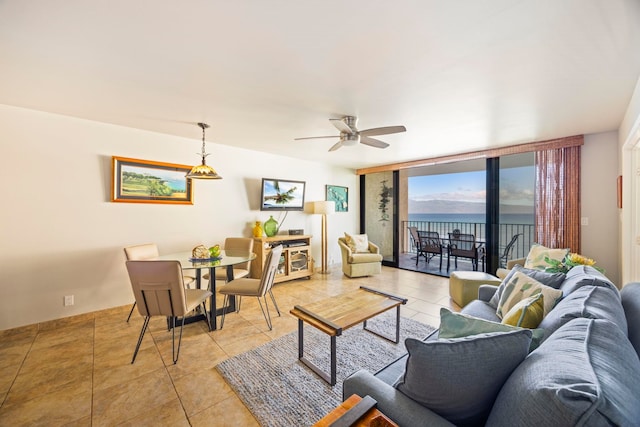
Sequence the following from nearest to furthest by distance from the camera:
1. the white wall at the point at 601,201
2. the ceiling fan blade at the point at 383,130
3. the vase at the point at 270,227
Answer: the ceiling fan blade at the point at 383,130
the white wall at the point at 601,201
the vase at the point at 270,227

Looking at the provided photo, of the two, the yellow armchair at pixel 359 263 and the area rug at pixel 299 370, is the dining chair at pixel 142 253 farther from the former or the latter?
the yellow armchair at pixel 359 263

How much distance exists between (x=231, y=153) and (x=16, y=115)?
7.62ft

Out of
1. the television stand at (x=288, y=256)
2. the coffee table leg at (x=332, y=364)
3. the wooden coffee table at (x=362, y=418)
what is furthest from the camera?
the television stand at (x=288, y=256)

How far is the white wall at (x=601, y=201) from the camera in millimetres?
3305

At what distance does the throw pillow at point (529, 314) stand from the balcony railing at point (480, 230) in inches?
141

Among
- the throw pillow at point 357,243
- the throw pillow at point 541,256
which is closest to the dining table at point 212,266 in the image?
the throw pillow at point 357,243

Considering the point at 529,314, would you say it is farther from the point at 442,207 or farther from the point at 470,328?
the point at 442,207

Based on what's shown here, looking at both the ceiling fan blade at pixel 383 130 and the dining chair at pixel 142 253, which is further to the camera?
the dining chair at pixel 142 253

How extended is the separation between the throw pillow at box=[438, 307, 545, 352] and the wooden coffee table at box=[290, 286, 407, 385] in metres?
0.83

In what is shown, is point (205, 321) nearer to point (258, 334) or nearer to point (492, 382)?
point (258, 334)

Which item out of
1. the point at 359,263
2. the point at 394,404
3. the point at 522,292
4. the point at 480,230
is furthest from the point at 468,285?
the point at 480,230

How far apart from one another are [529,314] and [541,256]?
238 cm

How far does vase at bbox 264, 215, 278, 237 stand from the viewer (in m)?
4.48

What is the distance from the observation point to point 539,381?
Answer: 2.29 feet
